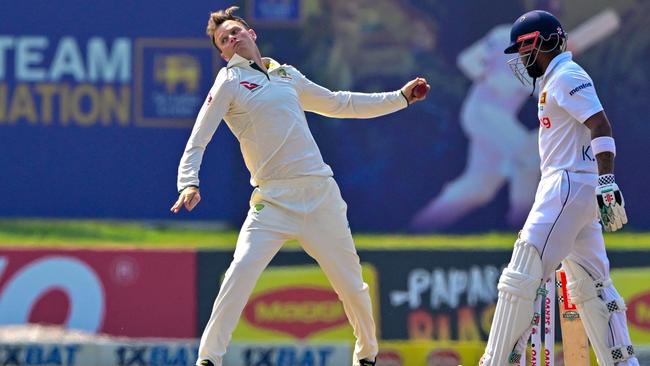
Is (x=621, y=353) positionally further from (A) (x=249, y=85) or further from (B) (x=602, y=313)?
(A) (x=249, y=85)

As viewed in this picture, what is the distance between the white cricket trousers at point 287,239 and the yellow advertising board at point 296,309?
2.69 meters

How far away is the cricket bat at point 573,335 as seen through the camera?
21.1ft

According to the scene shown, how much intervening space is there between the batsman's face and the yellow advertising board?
298cm

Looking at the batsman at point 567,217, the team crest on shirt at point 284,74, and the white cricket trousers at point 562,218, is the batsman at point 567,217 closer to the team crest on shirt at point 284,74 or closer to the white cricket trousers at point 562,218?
the white cricket trousers at point 562,218

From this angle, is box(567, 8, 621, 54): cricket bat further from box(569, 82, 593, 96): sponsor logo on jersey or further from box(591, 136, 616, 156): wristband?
box(591, 136, 616, 156): wristband

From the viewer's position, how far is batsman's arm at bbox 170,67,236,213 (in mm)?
6336

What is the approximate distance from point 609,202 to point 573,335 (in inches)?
37.3

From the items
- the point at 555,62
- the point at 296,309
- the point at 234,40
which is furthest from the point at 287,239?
the point at 296,309

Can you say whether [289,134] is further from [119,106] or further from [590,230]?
[119,106]

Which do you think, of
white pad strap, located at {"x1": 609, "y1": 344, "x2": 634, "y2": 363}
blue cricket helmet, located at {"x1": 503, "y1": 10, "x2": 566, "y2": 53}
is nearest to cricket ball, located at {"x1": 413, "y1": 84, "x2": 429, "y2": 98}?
blue cricket helmet, located at {"x1": 503, "y1": 10, "x2": 566, "y2": 53}

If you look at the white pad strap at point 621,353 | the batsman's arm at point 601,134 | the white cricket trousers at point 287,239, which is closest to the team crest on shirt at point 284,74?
the white cricket trousers at point 287,239

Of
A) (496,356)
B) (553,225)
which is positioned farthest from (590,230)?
(496,356)

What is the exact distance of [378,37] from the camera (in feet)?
33.1

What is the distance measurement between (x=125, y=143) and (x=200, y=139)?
3.71m
